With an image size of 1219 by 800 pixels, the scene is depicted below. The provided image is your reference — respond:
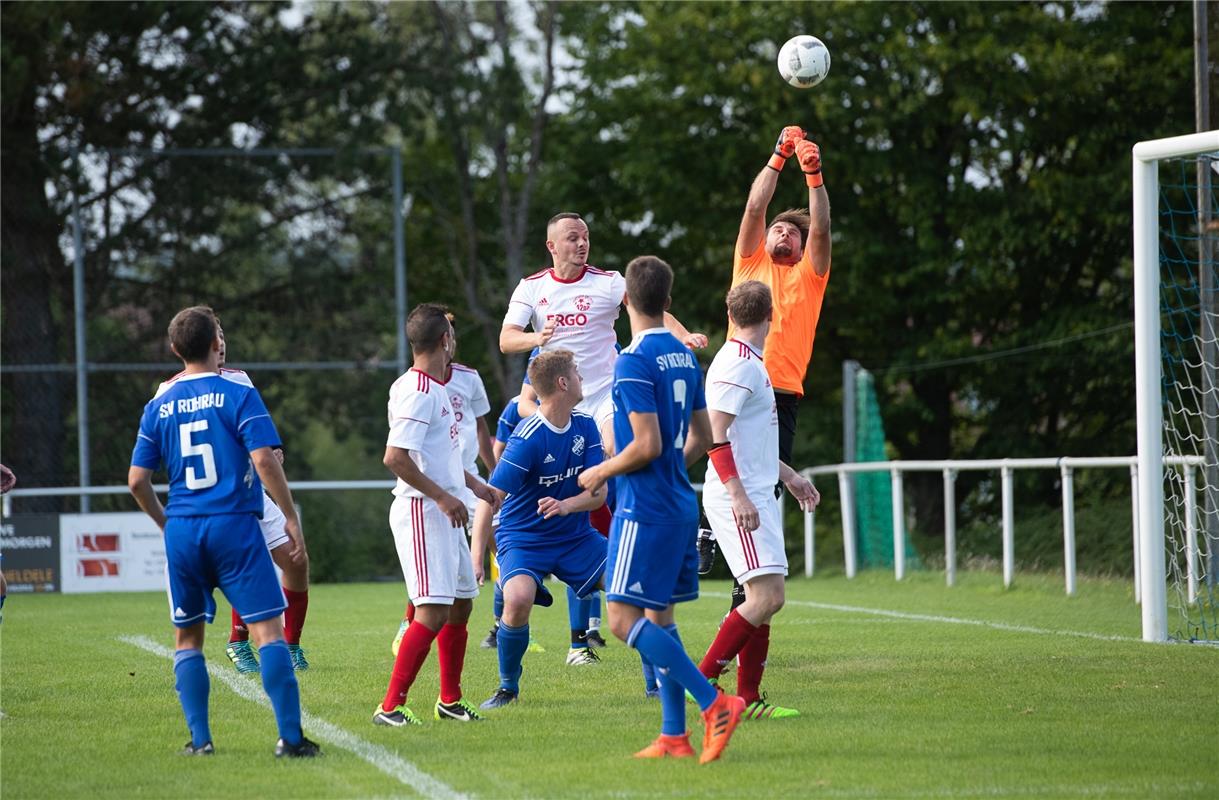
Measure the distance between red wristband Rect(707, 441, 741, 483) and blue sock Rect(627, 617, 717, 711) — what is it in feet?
2.74

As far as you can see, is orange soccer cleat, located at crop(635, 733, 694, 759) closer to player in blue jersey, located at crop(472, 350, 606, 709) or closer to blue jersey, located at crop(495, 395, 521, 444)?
player in blue jersey, located at crop(472, 350, 606, 709)

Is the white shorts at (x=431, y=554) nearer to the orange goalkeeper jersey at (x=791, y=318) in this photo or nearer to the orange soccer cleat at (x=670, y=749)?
the orange soccer cleat at (x=670, y=749)

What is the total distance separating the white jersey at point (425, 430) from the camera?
6.75 m

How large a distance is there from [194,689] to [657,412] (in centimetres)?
217

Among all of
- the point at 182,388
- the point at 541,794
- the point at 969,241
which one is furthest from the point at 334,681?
the point at 969,241

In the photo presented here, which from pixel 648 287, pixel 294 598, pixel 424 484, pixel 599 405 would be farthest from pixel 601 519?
pixel 648 287

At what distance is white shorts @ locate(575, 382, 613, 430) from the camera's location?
8.88 m

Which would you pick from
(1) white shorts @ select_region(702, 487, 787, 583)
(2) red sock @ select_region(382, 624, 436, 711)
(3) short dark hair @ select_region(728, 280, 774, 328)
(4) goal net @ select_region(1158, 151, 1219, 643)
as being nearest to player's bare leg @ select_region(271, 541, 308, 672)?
(2) red sock @ select_region(382, 624, 436, 711)

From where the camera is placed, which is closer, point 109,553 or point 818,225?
point 818,225

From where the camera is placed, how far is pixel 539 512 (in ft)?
23.3

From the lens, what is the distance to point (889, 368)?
25781 mm

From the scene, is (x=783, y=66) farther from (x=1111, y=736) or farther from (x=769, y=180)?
(x=1111, y=736)

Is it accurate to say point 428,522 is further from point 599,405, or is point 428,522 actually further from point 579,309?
point 579,309

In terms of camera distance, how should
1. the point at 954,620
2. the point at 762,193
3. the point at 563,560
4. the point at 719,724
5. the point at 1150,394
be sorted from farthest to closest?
the point at 954,620 → the point at 1150,394 → the point at 762,193 → the point at 563,560 → the point at 719,724
